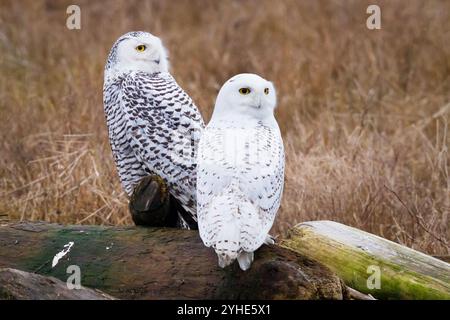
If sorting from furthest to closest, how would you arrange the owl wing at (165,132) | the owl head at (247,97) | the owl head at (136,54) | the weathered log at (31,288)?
the owl head at (136,54)
the owl wing at (165,132)
the owl head at (247,97)
the weathered log at (31,288)

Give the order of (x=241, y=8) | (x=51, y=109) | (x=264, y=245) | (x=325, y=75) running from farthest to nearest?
(x=241, y=8), (x=325, y=75), (x=51, y=109), (x=264, y=245)

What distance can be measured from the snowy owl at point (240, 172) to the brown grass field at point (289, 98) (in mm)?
1479

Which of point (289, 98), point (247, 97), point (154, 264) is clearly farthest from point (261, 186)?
point (289, 98)

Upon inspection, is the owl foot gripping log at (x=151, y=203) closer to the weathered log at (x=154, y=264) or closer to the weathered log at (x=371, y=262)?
the weathered log at (x=154, y=264)

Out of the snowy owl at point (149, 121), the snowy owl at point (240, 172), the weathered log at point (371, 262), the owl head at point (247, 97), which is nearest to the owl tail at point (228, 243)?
the snowy owl at point (240, 172)

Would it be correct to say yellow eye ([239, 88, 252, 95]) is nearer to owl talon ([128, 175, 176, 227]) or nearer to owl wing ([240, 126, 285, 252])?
owl wing ([240, 126, 285, 252])

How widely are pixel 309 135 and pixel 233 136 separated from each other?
286cm

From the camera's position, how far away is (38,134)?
Result: 6.29 meters

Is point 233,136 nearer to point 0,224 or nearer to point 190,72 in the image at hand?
point 0,224

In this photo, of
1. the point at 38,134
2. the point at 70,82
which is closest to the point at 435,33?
the point at 70,82

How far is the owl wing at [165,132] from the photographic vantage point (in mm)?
4230

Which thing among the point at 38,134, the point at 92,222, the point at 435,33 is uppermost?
the point at 435,33

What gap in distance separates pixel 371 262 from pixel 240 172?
89 centimetres

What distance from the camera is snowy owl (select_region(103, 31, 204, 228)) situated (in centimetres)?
424
